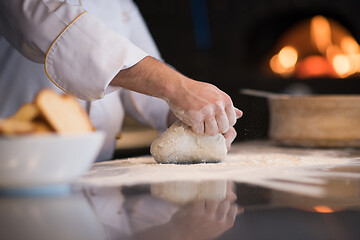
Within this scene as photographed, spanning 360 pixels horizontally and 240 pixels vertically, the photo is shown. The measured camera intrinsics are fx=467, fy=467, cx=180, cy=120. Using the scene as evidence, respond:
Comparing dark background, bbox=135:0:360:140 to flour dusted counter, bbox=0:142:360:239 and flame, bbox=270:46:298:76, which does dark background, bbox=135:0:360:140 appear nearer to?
flame, bbox=270:46:298:76

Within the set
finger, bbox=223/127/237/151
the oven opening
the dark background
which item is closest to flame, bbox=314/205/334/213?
finger, bbox=223/127/237/151

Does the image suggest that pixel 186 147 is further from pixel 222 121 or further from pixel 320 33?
pixel 320 33

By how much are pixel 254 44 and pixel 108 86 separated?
2.16 metres

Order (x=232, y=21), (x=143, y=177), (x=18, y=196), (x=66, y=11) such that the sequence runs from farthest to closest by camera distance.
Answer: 1. (x=232, y=21)
2. (x=66, y=11)
3. (x=143, y=177)
4. (x=18, y=196)

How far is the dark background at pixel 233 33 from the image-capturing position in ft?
9.84

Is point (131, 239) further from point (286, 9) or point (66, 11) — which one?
point (286, 9)

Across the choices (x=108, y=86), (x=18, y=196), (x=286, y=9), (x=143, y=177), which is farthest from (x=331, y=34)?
(x=18, y=196)

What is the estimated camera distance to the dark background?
3.00 metres

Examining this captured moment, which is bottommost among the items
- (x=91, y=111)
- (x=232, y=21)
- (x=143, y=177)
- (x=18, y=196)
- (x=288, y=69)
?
(x=288, y=69)

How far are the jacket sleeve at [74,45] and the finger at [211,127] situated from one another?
8.3 inches

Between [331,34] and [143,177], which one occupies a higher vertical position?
[143,177]

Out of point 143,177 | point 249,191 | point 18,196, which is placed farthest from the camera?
point 143,177

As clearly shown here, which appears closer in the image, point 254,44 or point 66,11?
point 66,11

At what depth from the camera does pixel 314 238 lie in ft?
1.53
